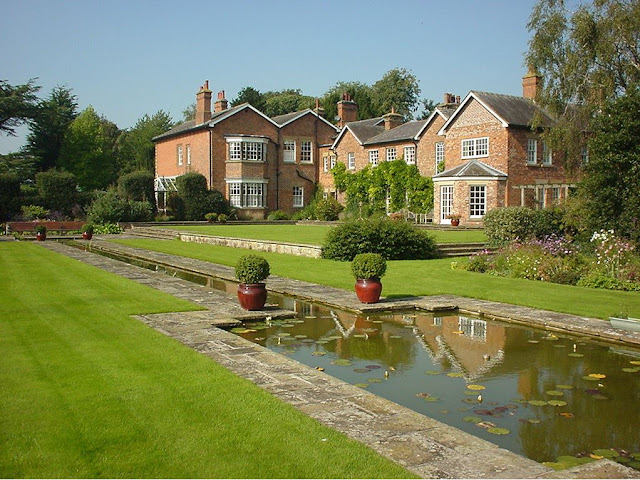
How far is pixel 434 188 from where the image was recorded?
1582 inches

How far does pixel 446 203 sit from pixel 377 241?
1882 centimetres

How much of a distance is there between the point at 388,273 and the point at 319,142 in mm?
36140

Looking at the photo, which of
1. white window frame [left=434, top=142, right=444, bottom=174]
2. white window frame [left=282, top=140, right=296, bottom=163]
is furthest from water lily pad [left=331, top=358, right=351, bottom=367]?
white window frame [left=282, top=140, right=296, bottom=163]

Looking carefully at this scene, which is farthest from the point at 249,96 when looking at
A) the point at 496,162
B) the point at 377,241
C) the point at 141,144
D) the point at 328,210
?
the point at 377,241

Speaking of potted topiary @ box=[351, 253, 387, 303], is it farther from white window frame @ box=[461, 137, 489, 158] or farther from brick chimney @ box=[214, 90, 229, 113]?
brick chimney @ box=[214, 90, 229, 113]

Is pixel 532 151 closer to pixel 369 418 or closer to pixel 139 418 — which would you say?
pixel 369 418

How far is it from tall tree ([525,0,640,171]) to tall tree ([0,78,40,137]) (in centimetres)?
4186

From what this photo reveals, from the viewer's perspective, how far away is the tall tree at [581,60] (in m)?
28.8

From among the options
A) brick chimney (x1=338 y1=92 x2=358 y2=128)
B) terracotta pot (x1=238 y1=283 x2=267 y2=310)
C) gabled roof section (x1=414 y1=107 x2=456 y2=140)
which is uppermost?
brick chimney (x1=338 y1=92 x2=358 y2=128)

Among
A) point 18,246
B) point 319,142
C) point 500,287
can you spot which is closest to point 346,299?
point 500,287

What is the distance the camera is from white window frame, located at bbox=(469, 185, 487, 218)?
122ft

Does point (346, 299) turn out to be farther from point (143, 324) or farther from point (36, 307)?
point (36, 307)

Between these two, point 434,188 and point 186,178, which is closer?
point 434,188

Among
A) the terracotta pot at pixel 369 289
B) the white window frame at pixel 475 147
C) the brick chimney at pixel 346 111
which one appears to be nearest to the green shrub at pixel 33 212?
the brick chimney at pixel 346 111
